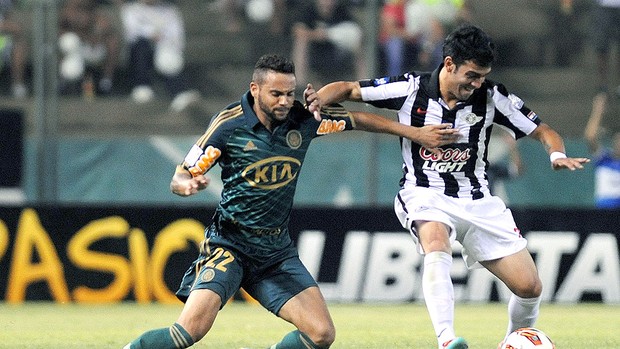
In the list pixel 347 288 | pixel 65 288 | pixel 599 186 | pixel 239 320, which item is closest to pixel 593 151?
pixel 599 186

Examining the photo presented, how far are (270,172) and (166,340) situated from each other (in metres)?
1.11

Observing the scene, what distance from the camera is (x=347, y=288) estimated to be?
1255cm

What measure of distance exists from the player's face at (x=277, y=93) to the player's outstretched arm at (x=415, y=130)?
696 millimetres

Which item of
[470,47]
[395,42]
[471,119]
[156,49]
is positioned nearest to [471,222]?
[471,119]

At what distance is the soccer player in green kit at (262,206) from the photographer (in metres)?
6.80

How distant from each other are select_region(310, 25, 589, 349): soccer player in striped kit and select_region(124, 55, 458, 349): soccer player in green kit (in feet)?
1.44

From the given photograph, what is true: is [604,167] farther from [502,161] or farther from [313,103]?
[313,103]

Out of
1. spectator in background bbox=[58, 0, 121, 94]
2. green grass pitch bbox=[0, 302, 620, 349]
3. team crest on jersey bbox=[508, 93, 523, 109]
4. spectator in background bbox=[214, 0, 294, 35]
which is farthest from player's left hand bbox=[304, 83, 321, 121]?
spectator in background bbox=[58, 0, 121, 94]

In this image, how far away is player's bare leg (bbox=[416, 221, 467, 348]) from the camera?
6.78 meters

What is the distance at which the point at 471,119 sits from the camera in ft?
24.7

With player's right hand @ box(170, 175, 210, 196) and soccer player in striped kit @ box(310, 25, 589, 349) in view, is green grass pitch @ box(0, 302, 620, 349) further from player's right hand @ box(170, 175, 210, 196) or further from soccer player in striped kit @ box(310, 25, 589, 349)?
player's right hand @ box(170, 175, 210, 196)

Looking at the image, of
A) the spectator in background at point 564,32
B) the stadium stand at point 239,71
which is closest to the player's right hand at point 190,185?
the stadium stand at point 239,71

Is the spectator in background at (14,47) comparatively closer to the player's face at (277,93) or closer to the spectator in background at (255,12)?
the spectator in background at (255,12)

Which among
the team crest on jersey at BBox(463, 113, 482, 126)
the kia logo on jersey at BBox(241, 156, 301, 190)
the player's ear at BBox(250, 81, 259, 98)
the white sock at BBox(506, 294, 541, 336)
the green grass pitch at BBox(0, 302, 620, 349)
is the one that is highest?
the player's ear at BBox(250, 81, 259, 98)
